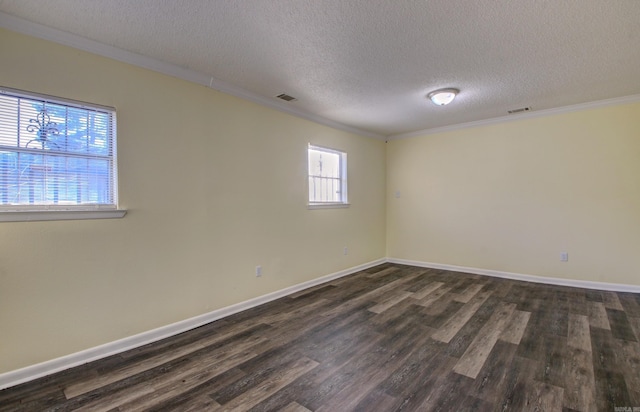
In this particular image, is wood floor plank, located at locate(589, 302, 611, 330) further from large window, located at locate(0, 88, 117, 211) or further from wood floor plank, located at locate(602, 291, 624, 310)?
large window, located at locate(0, 88, 117, 211)

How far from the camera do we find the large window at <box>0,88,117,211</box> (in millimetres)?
2002

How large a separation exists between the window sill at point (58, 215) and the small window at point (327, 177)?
241 cm

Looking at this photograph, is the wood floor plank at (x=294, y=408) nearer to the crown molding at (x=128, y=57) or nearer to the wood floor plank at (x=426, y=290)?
the wood floor plank at (x=426, y=290)

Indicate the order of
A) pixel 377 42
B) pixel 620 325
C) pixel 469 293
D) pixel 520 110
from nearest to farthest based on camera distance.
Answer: pixel 377 42 < pixel 620 325 < pixel 469 293 < pixel 520 110

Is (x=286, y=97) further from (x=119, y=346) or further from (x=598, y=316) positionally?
(x=598, y=316)

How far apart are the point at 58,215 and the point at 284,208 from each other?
2.21 meters

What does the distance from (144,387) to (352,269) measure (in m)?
3.45

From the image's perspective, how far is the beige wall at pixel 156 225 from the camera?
2.06 metres

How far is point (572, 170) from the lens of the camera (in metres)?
3.98

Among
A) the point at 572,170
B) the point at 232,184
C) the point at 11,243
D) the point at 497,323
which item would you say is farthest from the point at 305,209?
the point at 572,170

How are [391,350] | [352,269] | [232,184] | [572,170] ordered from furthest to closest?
[352,269]
[572,170]
[232,184]
[391,350]

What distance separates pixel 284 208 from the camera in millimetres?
3799

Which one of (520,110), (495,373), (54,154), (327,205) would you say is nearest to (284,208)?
(327,205)

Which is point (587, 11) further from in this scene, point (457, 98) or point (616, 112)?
point (616, 112)
